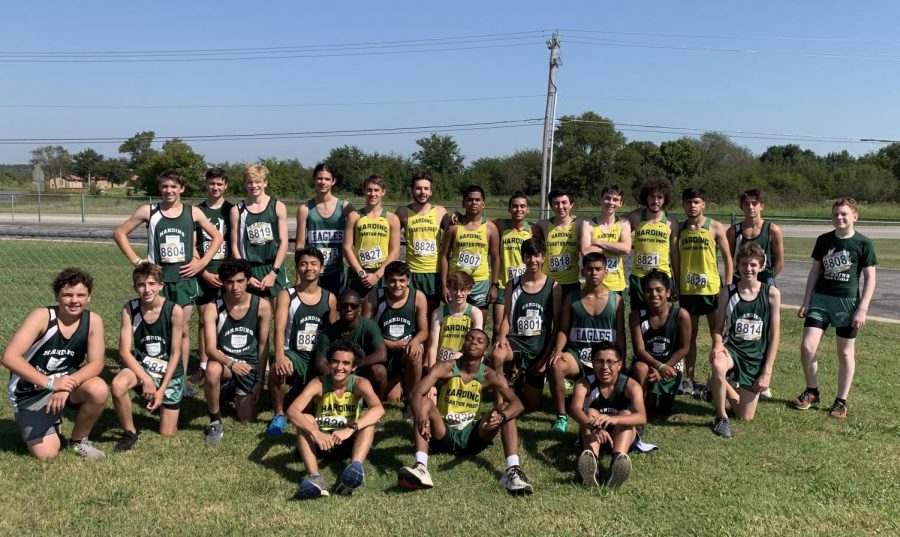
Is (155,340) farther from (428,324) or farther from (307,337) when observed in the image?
(428,324)

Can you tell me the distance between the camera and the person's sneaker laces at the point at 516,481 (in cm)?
392

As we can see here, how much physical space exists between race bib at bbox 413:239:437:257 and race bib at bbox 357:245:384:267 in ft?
1.05

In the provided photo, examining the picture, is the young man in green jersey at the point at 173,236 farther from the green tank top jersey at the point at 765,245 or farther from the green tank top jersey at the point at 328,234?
the green tank top jersey at the point at 765,245

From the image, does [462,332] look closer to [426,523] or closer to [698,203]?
[426,523]

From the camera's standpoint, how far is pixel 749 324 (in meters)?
5.31

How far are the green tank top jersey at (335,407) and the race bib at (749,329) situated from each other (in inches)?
121

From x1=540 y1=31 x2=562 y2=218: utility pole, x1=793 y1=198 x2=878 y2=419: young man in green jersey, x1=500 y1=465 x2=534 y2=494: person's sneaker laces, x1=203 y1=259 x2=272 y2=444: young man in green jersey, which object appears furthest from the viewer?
x1=540 y1=31 x2=562 y2=218: utility pole

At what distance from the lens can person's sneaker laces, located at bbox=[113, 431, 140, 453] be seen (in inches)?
179

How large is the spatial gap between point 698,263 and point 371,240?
2.92 meters

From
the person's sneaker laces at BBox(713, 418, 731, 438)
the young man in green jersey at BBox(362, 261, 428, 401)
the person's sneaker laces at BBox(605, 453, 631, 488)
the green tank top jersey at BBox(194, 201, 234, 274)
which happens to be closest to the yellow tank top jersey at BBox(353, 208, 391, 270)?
the young man in green jersey at BBox(362, 261, 428, 401)

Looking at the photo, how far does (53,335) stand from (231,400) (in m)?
1.51

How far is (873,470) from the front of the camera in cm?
431

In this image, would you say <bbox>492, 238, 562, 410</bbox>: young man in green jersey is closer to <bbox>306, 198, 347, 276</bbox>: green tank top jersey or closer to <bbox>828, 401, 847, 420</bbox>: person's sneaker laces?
<bbox>306, 198, 347, 276</bbox>: green tank top jersey

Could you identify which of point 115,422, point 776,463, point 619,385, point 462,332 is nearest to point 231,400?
point 115,422
